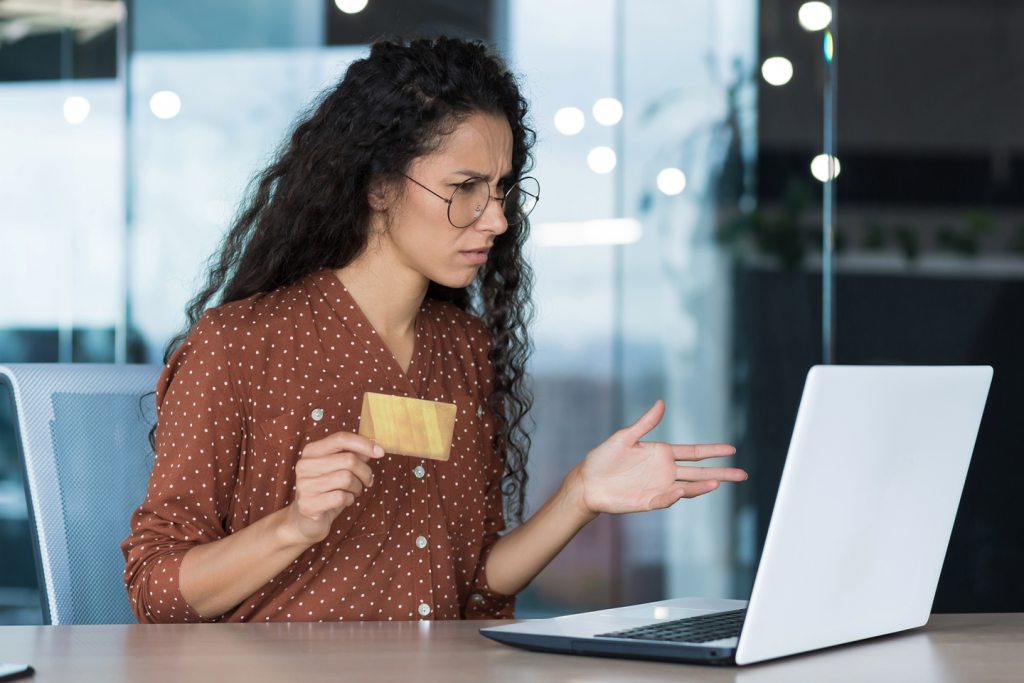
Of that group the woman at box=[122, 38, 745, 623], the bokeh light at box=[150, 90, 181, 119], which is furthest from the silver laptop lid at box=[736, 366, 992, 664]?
the bokeh light at box=[150, 90, 181, 119]

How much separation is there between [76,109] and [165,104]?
0.88ft

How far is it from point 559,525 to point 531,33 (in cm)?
213

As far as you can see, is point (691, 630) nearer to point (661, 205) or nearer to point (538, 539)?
point (538, 539)

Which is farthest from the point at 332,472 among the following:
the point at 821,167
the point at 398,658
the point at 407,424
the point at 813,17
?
the point at 813,17

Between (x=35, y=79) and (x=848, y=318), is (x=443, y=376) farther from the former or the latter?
(x=35, y=79)

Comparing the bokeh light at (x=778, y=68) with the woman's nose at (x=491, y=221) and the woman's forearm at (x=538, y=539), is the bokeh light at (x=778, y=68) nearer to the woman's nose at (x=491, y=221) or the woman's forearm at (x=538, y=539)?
the woman's nose at (x=491, y=221)

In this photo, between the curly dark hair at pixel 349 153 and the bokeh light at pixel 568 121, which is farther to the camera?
the bokeh light at pixel 568 121

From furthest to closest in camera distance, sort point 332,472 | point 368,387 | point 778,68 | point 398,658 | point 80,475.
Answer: point 778,68
point 368,387
point 80,475
point 332,472
point 398,658

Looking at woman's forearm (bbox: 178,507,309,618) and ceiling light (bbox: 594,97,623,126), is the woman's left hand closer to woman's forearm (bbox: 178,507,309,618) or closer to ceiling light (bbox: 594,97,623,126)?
woman's forearm (bbox: 178,507,309,618)

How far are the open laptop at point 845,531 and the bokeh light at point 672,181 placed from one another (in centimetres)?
219

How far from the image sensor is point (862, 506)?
0.86 metres

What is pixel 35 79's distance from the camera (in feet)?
10.3

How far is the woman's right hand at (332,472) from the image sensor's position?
103cm

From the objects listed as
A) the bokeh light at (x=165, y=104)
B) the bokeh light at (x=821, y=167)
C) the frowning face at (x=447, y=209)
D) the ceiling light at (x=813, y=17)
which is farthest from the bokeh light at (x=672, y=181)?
the frowning face at (x=447, y=209)
